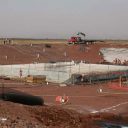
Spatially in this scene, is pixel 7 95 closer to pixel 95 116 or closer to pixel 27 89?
pixel 95 116

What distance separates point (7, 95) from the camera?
74.2ft

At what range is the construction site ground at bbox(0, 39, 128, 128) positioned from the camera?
56.1 feet

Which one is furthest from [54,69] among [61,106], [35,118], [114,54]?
[35,118]

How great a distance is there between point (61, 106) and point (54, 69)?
25.1 meters

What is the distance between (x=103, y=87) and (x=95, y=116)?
16956 millimetres

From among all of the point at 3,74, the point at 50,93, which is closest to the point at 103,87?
the point at 50,93

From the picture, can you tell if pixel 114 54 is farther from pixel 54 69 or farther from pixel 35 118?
pixel 35 118

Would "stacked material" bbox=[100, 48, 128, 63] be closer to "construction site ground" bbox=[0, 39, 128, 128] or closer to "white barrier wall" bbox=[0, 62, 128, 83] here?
"construction site ground" bbox=[0, 39, 128, 128]

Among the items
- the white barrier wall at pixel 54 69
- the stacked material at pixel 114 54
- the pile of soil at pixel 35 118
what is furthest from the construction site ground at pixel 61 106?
the stacked material at pixel 114 54

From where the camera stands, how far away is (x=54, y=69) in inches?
2066

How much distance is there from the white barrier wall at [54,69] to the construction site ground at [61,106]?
6.27 ft

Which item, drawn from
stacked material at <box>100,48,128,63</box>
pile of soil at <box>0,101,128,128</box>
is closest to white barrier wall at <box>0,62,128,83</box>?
stacked material at <box>100,48,128,63</box>

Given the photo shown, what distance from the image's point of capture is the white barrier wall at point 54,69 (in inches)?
1715

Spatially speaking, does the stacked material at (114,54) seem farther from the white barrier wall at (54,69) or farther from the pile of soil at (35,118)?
the pile of soil at (35,118)
